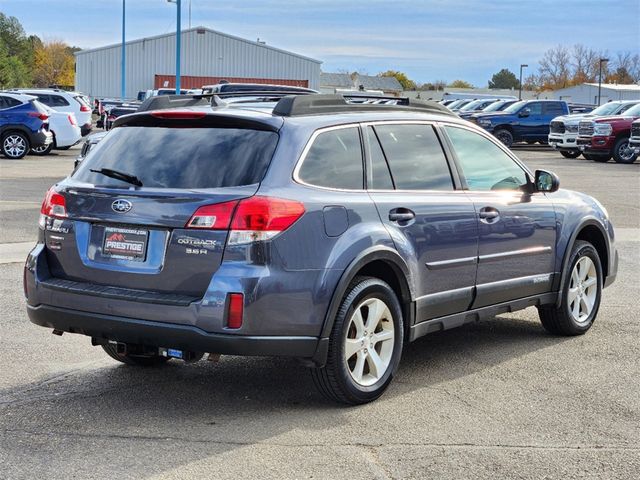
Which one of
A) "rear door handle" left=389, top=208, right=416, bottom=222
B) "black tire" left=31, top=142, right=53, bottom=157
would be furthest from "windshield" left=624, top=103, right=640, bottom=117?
"rear door handle" left=389, top=208, right=416, bottom=222

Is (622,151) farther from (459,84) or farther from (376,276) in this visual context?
(459,84)

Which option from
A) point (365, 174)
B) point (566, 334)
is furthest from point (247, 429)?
point (566, 334)

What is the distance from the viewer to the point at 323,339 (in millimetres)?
5648

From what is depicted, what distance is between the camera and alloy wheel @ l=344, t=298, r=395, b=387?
5941 millimetres

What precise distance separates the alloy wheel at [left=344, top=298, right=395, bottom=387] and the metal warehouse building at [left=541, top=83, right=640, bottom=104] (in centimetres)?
9922

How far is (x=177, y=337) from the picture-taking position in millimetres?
5445

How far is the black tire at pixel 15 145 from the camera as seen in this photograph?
28078 millimetres

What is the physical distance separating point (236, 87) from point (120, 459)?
1619 cm

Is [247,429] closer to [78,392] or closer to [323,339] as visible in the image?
[323,339]

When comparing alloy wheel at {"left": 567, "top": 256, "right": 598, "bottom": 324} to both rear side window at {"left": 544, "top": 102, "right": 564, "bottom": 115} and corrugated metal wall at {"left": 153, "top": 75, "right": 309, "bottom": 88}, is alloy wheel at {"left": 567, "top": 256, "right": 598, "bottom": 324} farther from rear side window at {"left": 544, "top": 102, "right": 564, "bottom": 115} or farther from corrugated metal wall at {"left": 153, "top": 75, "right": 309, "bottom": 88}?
corrugated metal wall at {"left": 153, "top": 75, "right": 309, "bottom": 88}

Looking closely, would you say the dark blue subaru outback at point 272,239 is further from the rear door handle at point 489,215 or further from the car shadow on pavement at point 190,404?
the car shadow on pavement at point 190,404

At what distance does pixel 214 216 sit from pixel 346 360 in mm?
1116

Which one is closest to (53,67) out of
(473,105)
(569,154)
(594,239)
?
(473,105)

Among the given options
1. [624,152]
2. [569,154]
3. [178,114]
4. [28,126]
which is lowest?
[569,154]
